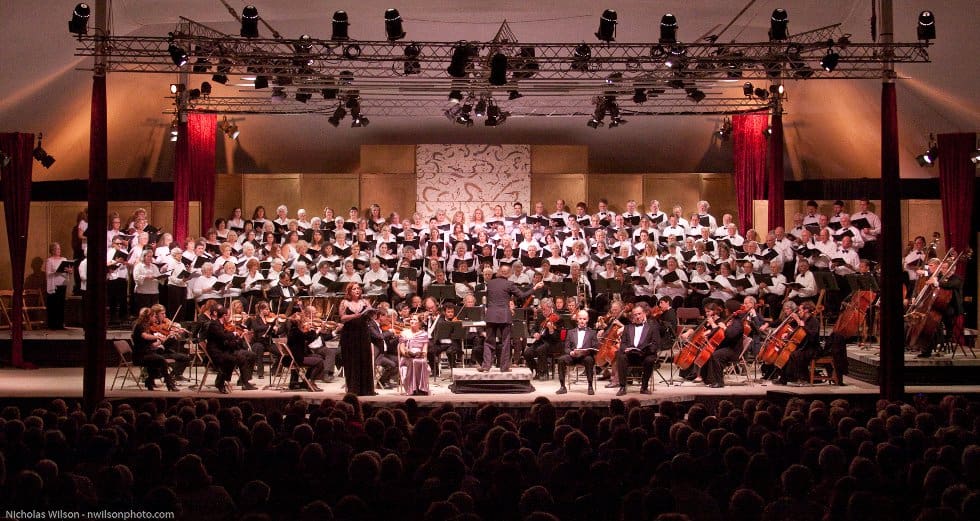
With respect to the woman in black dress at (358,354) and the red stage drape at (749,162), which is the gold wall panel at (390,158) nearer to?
the red stage drape at (749,162)

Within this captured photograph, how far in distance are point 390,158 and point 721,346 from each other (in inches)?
335

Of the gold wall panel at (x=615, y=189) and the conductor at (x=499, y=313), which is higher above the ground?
the gold wall panel at (x=615, y=189)

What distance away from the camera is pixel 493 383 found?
1223 centimetres

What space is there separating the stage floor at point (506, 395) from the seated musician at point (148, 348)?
0.85 ft

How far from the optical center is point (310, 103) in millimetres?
18297

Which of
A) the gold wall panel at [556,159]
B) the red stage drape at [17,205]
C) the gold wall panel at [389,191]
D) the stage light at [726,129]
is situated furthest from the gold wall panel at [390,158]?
the red stage drape at [17,205]

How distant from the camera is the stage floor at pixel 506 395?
11.4m

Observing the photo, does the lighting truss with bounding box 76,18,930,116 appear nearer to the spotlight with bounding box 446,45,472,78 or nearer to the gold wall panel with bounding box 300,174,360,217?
the spotlight with bounding box 446,45,472,78

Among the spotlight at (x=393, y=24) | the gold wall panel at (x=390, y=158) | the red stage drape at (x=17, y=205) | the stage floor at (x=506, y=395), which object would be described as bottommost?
the stage floor at (x=506, y=395)

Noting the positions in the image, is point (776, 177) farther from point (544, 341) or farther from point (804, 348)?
point (544, 341)

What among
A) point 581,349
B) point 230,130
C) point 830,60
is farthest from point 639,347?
point 230,130

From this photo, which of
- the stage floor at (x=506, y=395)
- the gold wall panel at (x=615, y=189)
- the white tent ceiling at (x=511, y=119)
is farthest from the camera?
the gold wall panel at (x=615, y=189)

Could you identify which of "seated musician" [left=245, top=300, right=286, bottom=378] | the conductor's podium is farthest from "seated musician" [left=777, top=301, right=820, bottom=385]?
"seated musician" [left=245, top=300, right=286, bottom=378]

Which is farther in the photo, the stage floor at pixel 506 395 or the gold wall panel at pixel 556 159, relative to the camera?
the gold wall panel at pixel 556 159
